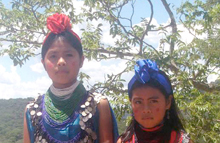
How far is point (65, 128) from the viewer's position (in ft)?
5.36

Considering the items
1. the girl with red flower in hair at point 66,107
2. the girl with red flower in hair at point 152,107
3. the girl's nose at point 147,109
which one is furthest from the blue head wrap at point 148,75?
the girl with red flower in hair at point 66,107

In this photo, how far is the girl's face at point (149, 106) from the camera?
149 centimetres

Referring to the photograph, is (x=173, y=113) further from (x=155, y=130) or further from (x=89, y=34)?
(x=89, y=34)

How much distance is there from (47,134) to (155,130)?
64cm

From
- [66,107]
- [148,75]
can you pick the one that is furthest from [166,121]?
[66,107]

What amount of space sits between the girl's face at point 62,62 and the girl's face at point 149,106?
41 cm

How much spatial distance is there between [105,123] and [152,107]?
0.34 meters

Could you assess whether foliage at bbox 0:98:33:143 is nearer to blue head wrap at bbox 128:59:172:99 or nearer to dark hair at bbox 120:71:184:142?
dark hair at bbox 120:71:184:142

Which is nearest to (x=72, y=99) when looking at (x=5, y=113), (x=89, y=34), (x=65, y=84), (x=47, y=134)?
(x=65, y=84)

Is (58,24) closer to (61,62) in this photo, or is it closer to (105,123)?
(61,62)

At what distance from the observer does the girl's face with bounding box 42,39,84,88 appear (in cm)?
164

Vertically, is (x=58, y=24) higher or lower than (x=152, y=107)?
higher

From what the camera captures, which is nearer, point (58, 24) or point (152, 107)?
point (152, 107)

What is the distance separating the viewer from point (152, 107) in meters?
1.49
